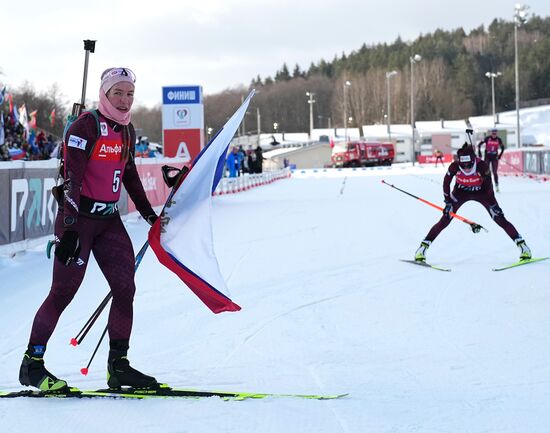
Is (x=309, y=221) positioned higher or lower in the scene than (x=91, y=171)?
lower

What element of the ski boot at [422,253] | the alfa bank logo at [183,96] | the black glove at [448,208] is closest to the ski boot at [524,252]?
the black glove at [448,208]

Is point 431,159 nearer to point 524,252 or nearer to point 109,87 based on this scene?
point 524,252

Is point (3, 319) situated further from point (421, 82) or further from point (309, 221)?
point (421, 82)

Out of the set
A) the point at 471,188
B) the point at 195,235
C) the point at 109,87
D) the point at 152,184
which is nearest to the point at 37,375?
the point at 195,235

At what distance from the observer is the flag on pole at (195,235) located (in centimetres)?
475

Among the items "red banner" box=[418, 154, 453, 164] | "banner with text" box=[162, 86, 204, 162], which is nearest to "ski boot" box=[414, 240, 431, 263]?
"banner with text" box=[162, 86, 204, 162]

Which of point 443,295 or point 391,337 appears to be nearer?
point 391,337

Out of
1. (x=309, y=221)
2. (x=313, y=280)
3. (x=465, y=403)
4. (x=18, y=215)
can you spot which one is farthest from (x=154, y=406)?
(x=309, y=221)

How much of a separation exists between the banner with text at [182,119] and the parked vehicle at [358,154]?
41.8 metres

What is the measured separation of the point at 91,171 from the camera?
14.6 ft

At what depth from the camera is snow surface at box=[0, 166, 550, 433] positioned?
4.16m

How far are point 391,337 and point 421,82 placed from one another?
144684 mm

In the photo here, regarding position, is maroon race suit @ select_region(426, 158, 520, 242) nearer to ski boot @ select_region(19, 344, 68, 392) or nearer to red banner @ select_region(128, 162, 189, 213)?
ski boot @ select_region(19, 344, 68, 392)

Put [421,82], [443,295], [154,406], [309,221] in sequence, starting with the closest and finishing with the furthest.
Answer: [154,406] < [443,295] < [309,221] < [421,82]
